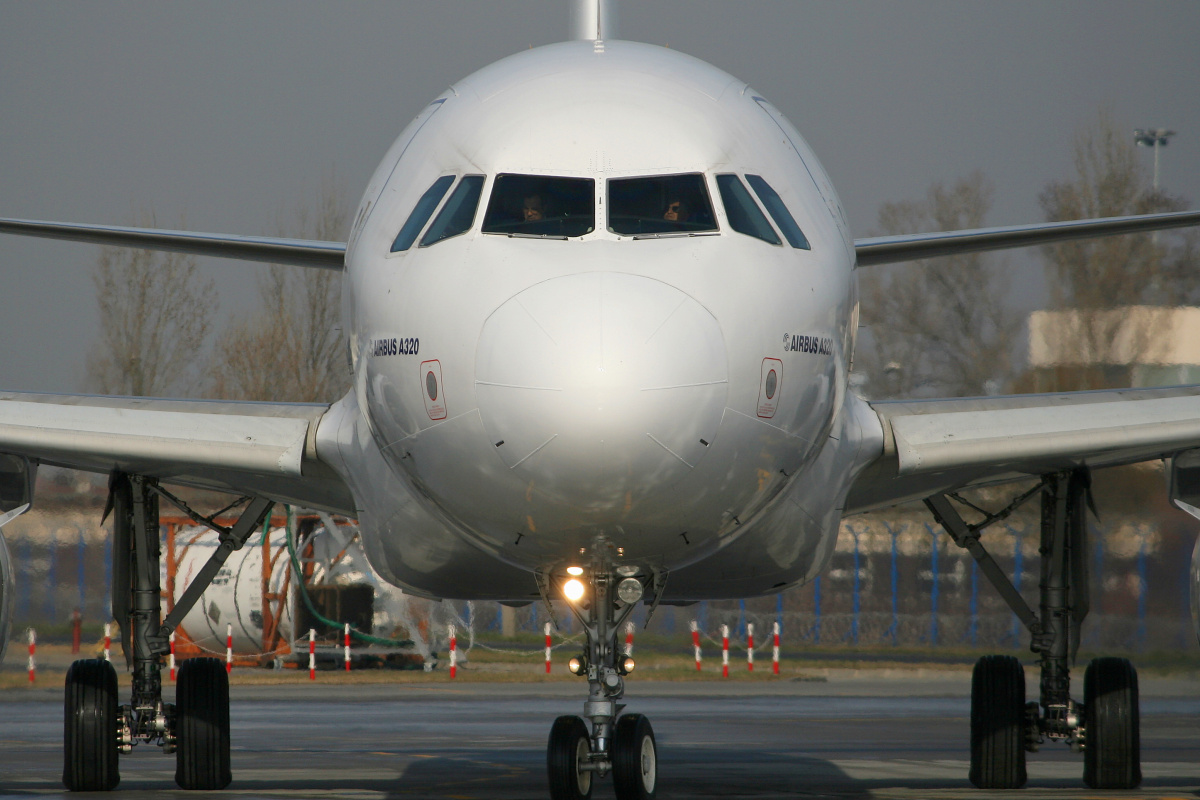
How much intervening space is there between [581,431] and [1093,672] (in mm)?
6682

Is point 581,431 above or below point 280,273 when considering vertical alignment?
below

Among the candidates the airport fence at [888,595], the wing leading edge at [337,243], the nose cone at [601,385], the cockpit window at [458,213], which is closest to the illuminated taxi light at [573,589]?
the nose cone at [601,385]

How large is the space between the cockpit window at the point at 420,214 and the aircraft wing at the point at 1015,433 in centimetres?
319

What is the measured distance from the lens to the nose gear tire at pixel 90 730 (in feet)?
35.6

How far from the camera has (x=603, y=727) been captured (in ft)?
25.3

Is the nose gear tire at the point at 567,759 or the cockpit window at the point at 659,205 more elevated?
the cockpit window at the point at 659,205

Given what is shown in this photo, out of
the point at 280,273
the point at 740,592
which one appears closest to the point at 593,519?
the point at 740,592

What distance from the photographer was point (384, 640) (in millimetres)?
28453

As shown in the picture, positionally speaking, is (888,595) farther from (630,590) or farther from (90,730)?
(630,590)

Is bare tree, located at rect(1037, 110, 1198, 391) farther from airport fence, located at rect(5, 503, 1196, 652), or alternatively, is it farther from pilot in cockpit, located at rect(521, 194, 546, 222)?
pilot in cockpit, located at rect(521, 194, 546, 222)

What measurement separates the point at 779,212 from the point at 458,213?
156 centimetres

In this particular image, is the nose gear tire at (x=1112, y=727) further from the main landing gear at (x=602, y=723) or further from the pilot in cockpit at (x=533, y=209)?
the pilot in cockpit at (x=533, y=209)

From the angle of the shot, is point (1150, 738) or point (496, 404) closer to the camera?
point (496, 404)

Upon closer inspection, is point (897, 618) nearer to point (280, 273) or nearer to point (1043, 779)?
point (1043, 779)
